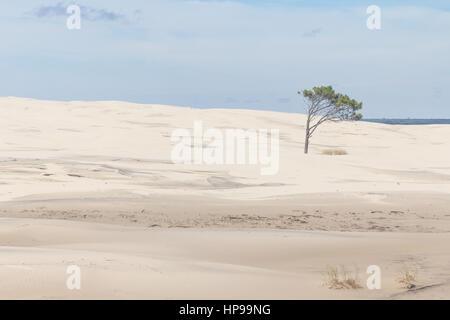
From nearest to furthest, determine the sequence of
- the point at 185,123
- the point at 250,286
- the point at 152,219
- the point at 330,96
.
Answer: the point at 250,286
the point at 152,219
the point at 330,96
the point at 185,123

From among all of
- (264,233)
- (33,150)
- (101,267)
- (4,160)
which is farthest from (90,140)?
(101,267)

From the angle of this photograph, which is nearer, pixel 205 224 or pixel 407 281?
pixel 407 281

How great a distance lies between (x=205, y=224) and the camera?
13234 mm

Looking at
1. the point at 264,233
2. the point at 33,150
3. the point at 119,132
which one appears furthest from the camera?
the point at 119,132

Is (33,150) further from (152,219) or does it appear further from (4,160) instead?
(152,219)

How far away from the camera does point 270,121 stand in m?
62.7

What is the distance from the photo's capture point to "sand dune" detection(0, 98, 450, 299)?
7.11m

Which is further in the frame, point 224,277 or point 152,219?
point 152,219

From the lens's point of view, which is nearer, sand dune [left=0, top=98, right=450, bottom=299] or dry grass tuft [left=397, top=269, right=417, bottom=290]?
sand dune [left=0, top=98, right=450, bottom=299]

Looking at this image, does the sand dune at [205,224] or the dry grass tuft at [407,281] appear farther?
the dry grass tuft at [407,281]

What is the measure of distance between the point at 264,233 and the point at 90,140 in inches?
1108

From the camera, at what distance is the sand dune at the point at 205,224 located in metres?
7.11

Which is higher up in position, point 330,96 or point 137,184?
point 330,96

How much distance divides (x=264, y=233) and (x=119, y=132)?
3188 centimetres
